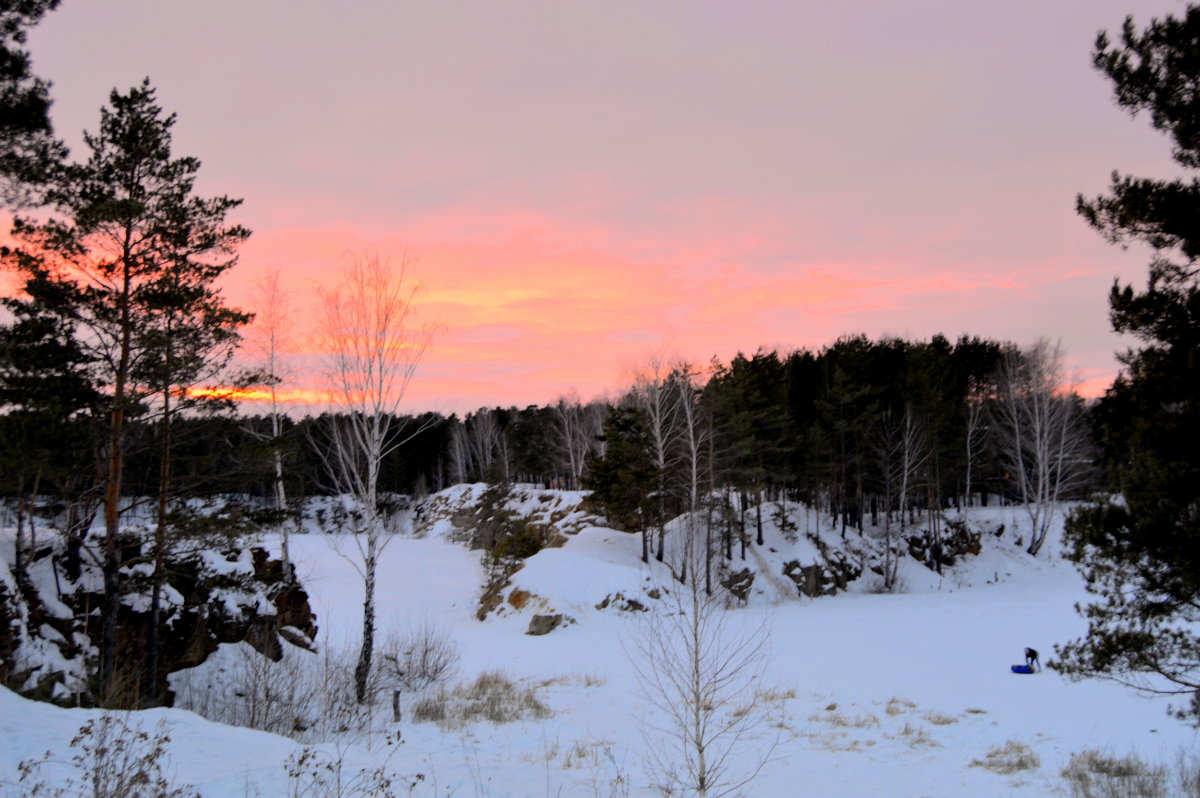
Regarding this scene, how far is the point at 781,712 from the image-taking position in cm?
1430

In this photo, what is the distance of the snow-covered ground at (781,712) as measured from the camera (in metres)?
8.23

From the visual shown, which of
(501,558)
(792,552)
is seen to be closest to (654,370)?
(501,558)

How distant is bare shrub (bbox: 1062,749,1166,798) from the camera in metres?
8.21

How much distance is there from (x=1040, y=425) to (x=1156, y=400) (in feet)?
129

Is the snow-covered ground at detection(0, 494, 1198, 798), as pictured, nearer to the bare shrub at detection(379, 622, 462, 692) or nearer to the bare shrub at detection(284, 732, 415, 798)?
the bare shrub at detection(284, 732, 415, 798)

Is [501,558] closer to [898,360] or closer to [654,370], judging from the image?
[654,370]

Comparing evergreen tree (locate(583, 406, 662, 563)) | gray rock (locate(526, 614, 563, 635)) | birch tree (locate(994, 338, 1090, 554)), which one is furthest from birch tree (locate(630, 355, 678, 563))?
birch tree (locate(994, 338, 1090, 554))

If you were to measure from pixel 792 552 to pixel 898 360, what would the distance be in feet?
56.9

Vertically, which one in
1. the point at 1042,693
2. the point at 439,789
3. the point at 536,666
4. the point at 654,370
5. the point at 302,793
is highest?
the point at 654,370

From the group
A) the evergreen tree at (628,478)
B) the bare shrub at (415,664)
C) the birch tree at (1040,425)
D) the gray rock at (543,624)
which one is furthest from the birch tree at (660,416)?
the birch tree at (1040,425)

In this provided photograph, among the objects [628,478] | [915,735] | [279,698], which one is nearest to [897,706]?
[915,735]

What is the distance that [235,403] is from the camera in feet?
46.4

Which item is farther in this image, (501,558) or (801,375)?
(801,375)

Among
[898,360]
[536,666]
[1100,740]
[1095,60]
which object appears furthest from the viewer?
[898,360]
